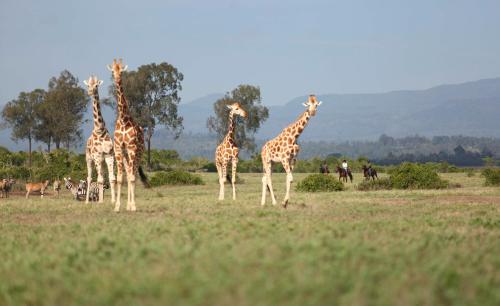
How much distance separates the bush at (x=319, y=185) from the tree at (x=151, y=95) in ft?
183

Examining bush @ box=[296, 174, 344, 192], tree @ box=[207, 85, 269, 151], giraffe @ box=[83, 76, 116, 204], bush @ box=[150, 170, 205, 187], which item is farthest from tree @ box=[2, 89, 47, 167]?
giraffe @ box=[83, 76, 116, 204]

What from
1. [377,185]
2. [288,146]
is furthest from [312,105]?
[377,185]

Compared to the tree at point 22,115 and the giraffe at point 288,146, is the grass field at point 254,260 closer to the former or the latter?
the giraffe at point 288,146

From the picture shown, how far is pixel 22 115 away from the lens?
313 feet

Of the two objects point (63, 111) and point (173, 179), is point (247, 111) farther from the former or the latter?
point (173, 179)

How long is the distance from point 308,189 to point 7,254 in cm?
2240

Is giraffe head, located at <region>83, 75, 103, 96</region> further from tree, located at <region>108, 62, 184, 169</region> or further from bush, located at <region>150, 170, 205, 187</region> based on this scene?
tree, located at <region>108, 62, 184, 169</region>

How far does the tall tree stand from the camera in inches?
3669

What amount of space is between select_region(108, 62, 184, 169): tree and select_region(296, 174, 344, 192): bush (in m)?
55.8

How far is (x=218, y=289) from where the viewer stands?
338 inches

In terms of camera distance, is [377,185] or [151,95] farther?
[151,95]

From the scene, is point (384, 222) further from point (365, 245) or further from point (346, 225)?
point (365, 245)

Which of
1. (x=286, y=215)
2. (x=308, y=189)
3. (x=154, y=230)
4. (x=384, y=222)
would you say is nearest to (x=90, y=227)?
(x=154, y=230)

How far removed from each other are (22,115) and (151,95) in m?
15.2
